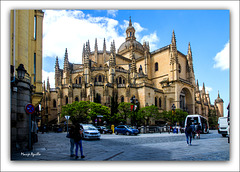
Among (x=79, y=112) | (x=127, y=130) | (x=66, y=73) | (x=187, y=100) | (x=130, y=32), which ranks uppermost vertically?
(x=130, y=32)

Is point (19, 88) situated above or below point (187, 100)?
above

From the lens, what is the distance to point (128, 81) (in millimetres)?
43875

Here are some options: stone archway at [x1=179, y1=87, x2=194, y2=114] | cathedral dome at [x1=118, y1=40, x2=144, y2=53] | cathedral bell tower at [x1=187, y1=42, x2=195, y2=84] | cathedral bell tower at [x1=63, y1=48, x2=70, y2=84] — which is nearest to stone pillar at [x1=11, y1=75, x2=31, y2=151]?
cathedral bell tower at [x1=63, y1=48, x2=70, y2=84]

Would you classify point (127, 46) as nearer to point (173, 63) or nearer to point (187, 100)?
point (173, 63)

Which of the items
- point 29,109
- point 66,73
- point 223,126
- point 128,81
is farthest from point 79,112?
point 29,109

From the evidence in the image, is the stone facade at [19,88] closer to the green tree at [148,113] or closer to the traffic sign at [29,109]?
the traffic sign at [29,109]

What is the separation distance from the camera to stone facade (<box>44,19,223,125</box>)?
40.3 metres

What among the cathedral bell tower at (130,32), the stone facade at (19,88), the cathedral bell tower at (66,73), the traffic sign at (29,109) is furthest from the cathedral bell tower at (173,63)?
the traffic sign at (29,109)

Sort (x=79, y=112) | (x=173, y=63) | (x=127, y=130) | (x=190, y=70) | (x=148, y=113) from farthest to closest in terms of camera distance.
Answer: (x=190, y=70), (x=173, y=63), (x=148, y=113), (x=79, y=112), (x=127, y=130)

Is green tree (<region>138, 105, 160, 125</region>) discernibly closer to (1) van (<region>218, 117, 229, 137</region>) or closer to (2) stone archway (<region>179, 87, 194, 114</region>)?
(1) van (<region>218, 117, 229, 137</region>)

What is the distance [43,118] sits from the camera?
4269 cm
